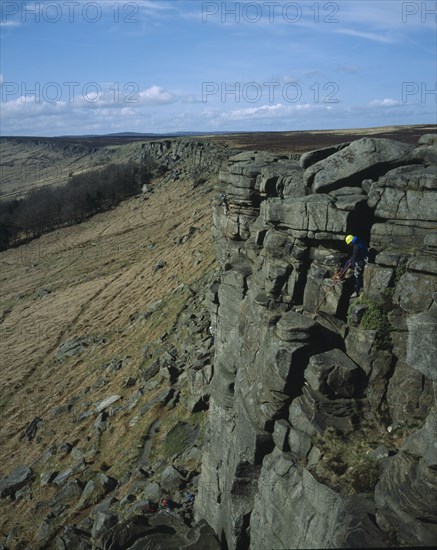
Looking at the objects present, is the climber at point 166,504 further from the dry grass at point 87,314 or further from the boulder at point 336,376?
the boulder at point 336,376

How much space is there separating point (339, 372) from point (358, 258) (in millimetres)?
2897

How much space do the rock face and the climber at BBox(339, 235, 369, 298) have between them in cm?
26

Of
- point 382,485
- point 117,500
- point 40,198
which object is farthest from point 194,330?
point 40,198

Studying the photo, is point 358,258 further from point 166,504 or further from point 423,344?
point 166,504

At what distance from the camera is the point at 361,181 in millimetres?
13625

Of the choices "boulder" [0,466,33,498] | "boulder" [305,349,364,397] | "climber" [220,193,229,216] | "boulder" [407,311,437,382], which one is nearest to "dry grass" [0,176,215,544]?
"boulder" [0,466,33,498]

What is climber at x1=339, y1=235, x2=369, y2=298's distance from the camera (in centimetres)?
1219

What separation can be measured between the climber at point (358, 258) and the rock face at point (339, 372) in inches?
10.2

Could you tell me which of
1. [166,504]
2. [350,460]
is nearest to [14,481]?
[166,504]

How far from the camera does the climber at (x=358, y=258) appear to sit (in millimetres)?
12188

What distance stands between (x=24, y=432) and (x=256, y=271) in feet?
69.2

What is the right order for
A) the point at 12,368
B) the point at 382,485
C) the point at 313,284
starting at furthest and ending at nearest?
the point at 12,368 → the point at 313,284 → the point at 382,485

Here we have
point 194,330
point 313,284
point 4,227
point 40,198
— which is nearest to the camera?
point 313,284

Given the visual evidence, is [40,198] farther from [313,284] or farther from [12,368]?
[313,284]
